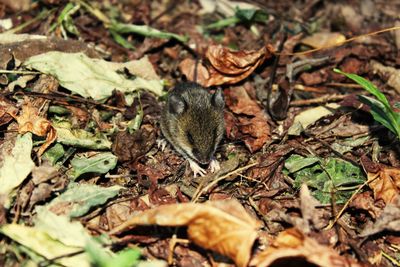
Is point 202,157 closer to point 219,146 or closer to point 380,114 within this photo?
point 219,146

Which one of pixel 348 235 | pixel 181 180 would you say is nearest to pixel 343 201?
pixel 348 235

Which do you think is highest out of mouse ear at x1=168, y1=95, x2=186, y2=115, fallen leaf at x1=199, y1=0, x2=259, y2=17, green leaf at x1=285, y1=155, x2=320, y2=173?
mouse ear at x1=168, y1=95, x2=186, y2=115

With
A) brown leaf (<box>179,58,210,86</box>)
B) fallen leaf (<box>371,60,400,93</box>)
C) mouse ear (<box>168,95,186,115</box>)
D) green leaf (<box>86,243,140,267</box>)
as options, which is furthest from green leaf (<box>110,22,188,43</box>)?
green leaf (<box>86,243,140,267</box>)

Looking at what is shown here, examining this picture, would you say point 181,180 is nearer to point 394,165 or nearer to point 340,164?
point 340,164

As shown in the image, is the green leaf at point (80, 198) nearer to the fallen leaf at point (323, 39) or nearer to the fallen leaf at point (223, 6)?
the fallen leaf at point (323, 39)

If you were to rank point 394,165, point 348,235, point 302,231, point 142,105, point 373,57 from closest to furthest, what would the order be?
point 302,231 < point 348,235 < point 394,165 < point 142,105 < point 373,57

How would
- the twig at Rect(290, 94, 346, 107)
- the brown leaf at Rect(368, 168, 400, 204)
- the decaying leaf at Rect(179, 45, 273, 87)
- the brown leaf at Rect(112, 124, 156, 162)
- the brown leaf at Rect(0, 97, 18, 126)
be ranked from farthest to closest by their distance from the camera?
1. the decaying leaf at Rect(179, 45, 273, 87)
2. the twig at Rect(290, 94, 346, 107)
3. the brown leaf at Rect(112, 124, 156, 162)
4. the brown leaf at Rect(0, 97, 18, 126)
5. the brown leaf at Rect(368, 168, 400, 204)

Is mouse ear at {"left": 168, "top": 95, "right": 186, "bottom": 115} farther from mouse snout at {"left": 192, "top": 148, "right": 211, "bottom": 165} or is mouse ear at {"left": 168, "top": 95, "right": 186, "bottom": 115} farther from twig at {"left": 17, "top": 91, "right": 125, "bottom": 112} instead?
twig at {"left": 17, "top": 91, "right": 125, "bottom": 112}
